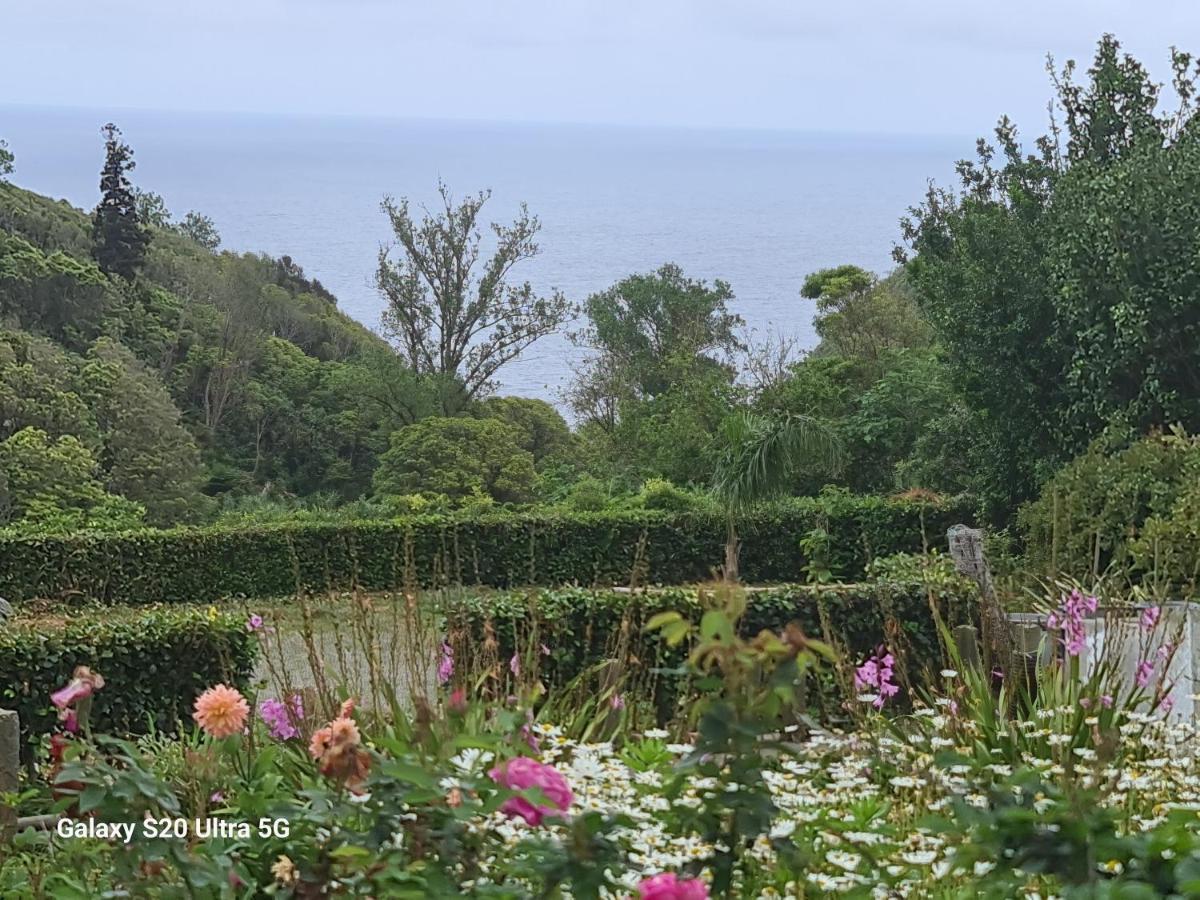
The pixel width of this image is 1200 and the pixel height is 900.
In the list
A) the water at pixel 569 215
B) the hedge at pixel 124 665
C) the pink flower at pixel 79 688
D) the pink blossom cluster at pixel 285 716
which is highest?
the water at pixel 569 215

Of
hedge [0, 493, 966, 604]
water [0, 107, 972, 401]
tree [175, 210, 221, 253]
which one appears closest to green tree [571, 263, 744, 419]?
water [0, 107, 972, 401]

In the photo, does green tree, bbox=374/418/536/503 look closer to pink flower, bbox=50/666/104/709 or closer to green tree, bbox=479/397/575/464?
green tree, bbox=479/397/575/464

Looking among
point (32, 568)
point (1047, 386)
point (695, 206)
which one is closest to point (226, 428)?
point (32, 568)

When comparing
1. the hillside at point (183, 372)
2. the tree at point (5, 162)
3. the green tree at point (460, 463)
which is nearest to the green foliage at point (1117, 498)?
the green tree at point (460, 463)

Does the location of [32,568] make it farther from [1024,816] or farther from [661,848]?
[1024,816]

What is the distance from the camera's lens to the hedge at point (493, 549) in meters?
11.7

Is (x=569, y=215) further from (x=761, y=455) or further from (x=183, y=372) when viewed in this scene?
(x=761, y=455)

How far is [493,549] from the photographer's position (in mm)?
12352

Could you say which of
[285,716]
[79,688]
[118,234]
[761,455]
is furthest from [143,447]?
[79,688]

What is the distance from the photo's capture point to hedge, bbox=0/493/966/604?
38.5ft

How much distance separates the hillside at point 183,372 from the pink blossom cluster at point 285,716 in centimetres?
1615

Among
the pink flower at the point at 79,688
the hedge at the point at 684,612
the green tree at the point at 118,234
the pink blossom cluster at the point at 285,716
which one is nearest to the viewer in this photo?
the pink flower at the point at 79,688

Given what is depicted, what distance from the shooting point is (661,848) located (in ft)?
6.97

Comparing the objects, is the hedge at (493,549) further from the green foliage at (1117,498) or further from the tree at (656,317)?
the tree at (656,317)
